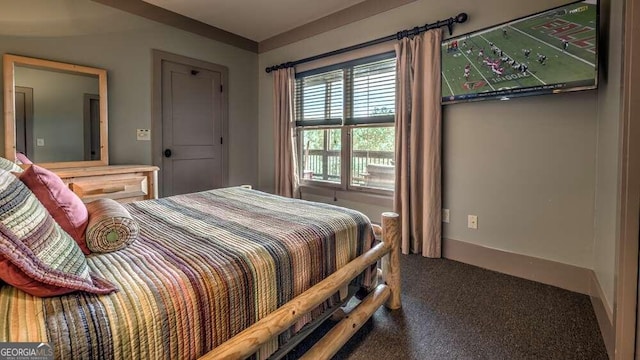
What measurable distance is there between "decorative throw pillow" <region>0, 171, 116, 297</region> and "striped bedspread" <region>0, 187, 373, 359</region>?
4 cm

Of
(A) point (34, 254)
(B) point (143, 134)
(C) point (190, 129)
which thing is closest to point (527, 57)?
(A) point (34, 254)

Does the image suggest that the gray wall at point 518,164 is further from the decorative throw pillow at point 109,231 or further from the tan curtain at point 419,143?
the decorative throw pillow at point 109,231

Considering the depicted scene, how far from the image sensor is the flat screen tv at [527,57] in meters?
1.99

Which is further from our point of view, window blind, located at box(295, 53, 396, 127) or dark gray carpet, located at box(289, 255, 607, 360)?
window blind, located at box(295, 53, 396, 127)

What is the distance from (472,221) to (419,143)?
83 cm

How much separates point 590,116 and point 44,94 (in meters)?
4.37

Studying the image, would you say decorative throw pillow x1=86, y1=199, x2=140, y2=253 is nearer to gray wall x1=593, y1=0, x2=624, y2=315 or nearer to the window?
gray wall x1=593, y1=0, x2=624, y2=315

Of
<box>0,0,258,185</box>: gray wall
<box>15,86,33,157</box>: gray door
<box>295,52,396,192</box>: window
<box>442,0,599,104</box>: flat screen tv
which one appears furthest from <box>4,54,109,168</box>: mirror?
<box>442,0,599,104</box>: flat screen tv

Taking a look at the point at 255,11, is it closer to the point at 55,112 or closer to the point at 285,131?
the point at 285,131

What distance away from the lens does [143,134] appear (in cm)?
340

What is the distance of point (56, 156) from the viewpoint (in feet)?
9.27

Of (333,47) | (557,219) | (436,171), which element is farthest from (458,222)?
(333,47)

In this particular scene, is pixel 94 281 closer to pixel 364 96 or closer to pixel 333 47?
pixel 364 96

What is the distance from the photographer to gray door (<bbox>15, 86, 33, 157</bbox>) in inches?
104
